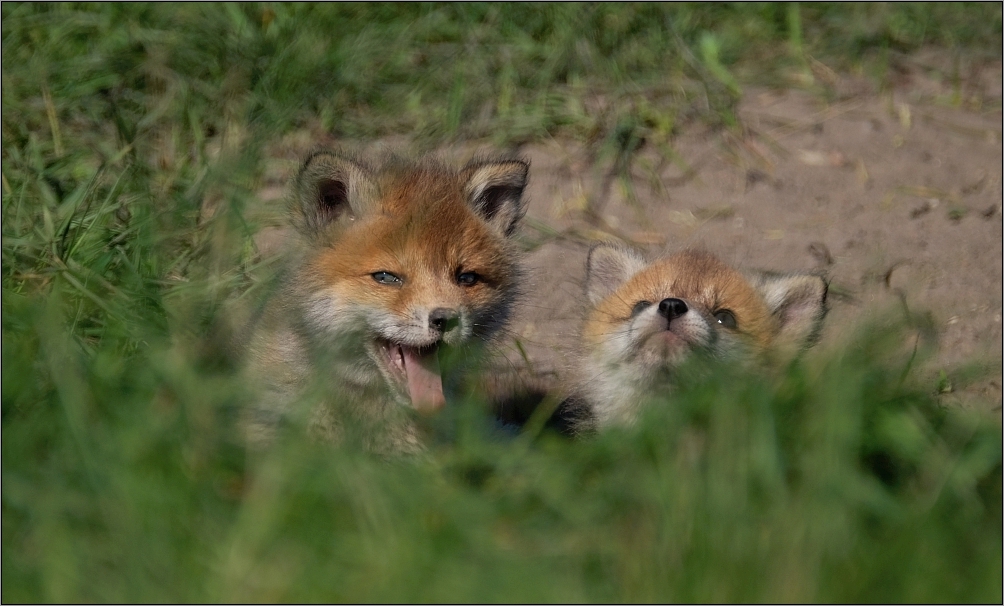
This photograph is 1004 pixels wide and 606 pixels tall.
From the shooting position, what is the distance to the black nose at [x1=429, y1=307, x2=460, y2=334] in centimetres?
427

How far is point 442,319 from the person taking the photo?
4.28 metres

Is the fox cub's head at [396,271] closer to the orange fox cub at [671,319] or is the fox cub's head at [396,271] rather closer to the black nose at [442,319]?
the black nose at [442,319]

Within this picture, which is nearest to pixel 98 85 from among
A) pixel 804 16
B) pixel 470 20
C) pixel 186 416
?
pixel 470 20

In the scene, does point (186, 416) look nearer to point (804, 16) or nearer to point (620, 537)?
point (620, 537)

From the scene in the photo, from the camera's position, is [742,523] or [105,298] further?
[105,298]

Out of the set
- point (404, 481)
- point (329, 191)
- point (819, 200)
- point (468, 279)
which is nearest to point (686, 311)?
point (468, 279)

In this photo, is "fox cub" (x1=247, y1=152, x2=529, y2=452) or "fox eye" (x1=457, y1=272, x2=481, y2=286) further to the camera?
"fox eye" (x1=457, y1=272, x2=481, y2=286)

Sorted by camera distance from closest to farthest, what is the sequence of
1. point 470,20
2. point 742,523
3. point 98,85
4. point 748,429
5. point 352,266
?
point 742,523 → point 748,429 → point 352,266 → point 98,85 → point 470,20

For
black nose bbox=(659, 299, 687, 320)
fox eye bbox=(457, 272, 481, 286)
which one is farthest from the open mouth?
black nose bbox=(659, 299, 687, 320)

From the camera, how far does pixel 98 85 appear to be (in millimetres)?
6824

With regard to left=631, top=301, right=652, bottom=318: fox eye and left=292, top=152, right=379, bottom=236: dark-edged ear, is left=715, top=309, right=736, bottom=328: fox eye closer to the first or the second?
left=631, top=301, right=652, bottom=318: fox eye

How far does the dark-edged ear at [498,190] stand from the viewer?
489 cm

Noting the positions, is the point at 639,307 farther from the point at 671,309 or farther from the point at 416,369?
the point at 416,369

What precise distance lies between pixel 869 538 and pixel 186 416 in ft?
6.67
